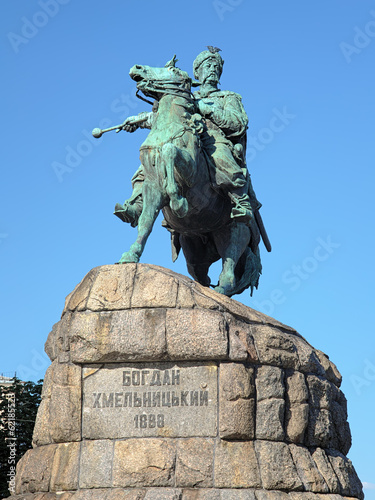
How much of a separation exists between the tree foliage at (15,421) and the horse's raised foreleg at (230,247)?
1166cm

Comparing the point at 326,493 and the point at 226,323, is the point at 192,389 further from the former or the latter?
the point at 326,493

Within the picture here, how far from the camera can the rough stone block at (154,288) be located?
449 inches

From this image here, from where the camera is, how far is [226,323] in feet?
37.4

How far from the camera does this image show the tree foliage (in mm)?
24250

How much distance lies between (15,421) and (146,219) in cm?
1466

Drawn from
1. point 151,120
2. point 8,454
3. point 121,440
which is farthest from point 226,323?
point 8,454

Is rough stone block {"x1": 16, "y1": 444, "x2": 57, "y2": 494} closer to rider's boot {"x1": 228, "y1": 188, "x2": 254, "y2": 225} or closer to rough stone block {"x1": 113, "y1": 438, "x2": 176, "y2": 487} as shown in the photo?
rough stone block {"x1": 113, "y1": 438, "x2": 176, "y2": 487}

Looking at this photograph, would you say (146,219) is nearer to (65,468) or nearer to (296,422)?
(296,422)

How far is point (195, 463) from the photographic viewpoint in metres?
10.9

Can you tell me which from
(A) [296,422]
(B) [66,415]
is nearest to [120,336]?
(B) [66,415]

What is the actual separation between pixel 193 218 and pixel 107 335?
3.08 metres

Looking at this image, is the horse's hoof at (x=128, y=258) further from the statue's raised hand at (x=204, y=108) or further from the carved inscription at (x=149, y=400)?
the statue's raised hand at (x=204, y=108)

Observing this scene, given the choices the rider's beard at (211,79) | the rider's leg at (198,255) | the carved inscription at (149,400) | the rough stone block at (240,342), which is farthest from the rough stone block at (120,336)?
the rider's beard at (211,79)

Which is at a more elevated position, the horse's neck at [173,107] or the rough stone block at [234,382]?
the horse's neck at [173,107]
